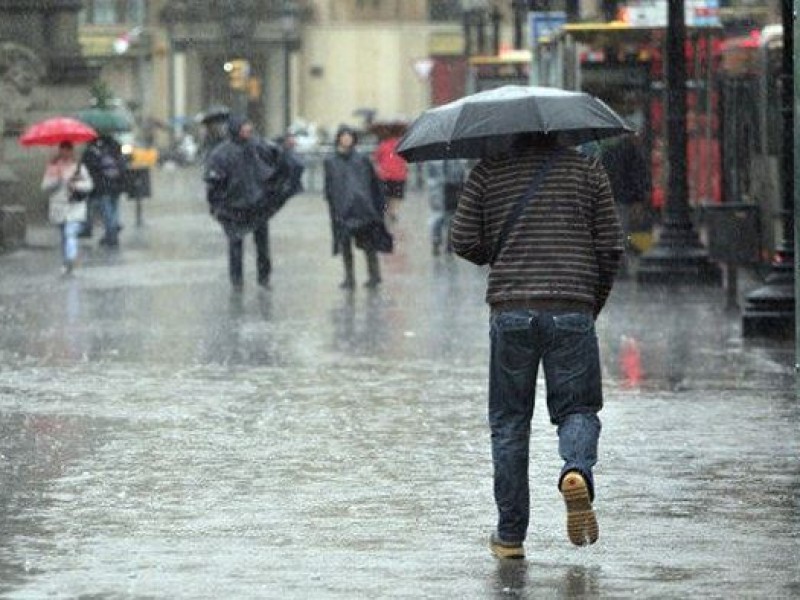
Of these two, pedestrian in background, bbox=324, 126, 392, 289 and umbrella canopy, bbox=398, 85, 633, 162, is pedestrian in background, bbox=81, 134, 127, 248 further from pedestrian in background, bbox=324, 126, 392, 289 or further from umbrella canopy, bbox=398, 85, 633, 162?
umbrella canopy, bbox=398, 85, 633, 162

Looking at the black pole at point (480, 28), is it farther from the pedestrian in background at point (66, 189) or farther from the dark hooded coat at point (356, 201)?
the dark hooded coat at point (356, 201)

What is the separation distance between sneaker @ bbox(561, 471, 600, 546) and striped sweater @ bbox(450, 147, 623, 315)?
0.67 m

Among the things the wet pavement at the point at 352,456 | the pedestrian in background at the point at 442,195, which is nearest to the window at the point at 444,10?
the pedestrian in background at the point at 442,195

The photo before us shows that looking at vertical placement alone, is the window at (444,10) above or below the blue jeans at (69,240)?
above

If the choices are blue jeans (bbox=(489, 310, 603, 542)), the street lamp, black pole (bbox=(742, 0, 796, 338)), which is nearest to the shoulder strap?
blue jeans (bbox=(489, 310, 603, 542))

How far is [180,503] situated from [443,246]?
23277 millimetres

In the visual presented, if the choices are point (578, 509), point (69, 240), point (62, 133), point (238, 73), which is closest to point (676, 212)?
point (69, 240)

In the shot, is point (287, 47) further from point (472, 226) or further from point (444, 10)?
point (472, 226)

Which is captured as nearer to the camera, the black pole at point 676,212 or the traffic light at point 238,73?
the black pole at point 676,212

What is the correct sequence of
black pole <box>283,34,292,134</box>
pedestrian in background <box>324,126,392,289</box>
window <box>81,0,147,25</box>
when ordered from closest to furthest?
pedestrian in background <box>324,126,392,289</box> < black pole <box>283,34,292,134</box> < window <box>81,0,147,25</box>

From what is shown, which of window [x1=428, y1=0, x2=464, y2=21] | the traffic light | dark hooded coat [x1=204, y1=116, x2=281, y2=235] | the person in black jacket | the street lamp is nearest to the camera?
the person in black jacket

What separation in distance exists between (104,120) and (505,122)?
30944mm

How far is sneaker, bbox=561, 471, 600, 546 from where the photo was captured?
31.6 feet

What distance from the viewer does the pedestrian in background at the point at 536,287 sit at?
32.4ft
